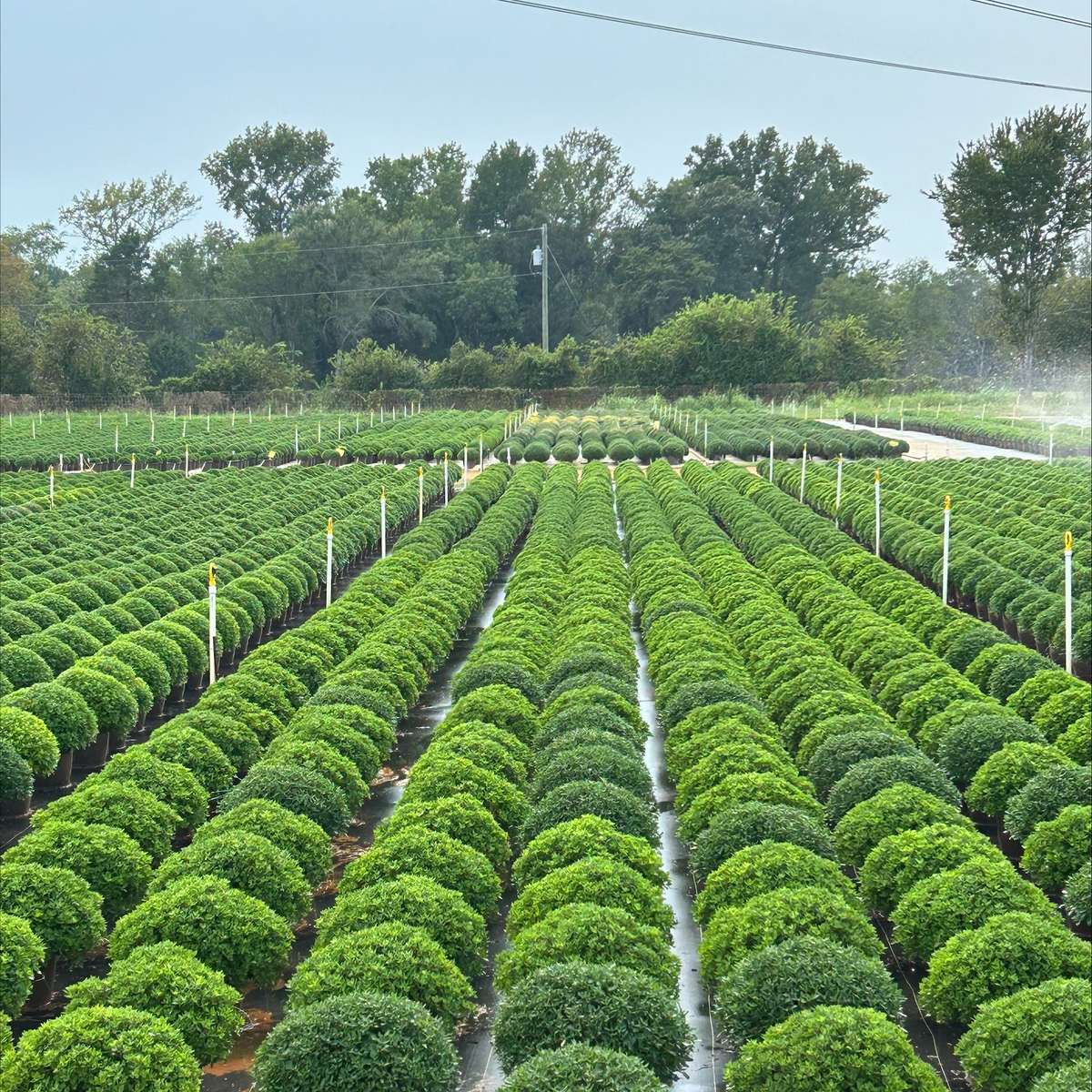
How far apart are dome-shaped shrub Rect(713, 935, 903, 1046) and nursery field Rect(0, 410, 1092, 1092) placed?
2cm

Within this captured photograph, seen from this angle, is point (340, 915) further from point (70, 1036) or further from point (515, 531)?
point (515, 531)

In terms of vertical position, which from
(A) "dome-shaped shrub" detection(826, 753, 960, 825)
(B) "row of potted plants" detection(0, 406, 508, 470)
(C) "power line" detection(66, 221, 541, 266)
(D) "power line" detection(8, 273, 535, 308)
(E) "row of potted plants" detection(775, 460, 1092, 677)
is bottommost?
(A) "dome-shaped shrub" detection(826, 753, 960, 825)

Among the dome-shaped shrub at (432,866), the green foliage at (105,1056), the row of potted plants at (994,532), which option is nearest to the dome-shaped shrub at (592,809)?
the dome-shaped shrub at (432,866)

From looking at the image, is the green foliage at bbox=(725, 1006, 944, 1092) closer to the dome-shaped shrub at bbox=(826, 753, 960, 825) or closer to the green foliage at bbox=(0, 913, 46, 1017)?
the dome-shaped shrub at bbox=(826, 753, 960, 825)

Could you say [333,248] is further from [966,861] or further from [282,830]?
[966,861]

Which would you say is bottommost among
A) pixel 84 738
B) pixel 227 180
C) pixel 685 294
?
pixel 84 738

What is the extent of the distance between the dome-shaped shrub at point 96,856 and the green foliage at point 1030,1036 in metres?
6.77

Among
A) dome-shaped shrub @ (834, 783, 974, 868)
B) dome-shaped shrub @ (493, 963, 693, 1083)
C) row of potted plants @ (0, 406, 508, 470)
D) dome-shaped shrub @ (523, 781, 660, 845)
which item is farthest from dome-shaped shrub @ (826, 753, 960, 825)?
row of potted plants @ (0, 406, 508, 470)

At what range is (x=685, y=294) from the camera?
108812 millimetres

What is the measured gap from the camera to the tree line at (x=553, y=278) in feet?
288

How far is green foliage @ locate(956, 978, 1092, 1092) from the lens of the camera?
329 inches

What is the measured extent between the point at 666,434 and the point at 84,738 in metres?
Answer: 46.4

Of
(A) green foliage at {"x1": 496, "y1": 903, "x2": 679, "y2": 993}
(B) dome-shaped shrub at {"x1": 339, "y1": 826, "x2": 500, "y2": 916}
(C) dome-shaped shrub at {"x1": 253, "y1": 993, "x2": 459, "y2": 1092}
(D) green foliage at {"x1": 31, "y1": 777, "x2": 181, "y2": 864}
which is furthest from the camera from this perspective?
(D) green foliage at {"x1": 31, "y1": 777, "x2": 181, "y2": 864}

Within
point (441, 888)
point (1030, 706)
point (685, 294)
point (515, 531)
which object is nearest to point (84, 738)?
point (441, 888)
